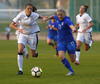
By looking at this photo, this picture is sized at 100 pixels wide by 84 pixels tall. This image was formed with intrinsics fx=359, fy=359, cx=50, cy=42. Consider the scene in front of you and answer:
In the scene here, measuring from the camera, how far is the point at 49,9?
43719 mm

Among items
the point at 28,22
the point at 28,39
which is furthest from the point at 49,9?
the point at 28,22

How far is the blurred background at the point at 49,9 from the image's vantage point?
135ft

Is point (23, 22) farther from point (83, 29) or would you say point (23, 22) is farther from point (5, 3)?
point (5, 3)

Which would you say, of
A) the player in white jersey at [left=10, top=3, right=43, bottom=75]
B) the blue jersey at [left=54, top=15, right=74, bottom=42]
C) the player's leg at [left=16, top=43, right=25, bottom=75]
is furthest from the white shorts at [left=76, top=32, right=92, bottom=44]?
the player's leg at [left=16, top=43, right=25, bottom=75]

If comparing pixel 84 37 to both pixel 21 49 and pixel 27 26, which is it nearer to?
pixel 27 26

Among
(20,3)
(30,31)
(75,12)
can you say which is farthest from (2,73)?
(20,3)

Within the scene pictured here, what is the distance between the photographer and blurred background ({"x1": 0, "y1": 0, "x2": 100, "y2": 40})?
135 feet

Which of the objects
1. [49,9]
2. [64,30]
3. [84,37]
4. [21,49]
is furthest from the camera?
[49,9]

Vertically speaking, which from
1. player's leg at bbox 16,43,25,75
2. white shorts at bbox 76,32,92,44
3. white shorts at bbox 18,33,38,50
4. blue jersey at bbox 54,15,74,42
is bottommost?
player's leg at bbox 16,43,25,75

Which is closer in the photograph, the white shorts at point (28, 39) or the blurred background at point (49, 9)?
the white shorts at point (28, 39)

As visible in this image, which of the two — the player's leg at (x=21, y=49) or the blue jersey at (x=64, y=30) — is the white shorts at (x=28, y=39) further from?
the blue jersey at (x=64, y=30)

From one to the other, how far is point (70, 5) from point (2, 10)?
8.43 m

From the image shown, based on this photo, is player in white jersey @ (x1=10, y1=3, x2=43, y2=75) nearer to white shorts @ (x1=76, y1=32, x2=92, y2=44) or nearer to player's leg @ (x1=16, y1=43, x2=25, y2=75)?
player's leg @ (x1=16, y1=43, x2=25, y2=75)

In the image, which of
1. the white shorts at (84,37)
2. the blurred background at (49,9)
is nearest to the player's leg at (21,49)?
the white shorts at (84,37)
